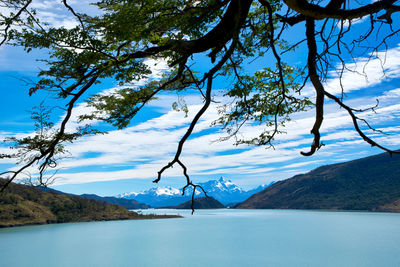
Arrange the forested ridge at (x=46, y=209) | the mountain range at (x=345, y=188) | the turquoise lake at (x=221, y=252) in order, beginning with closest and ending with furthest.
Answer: the turquoise lake at (x=221, y=252) < the forested ridge at (x=46, y=209) < the mountain range at (x=345, y=188)

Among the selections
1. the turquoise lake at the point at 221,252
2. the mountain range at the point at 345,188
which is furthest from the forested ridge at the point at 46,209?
the mountain range at the point at 345,188

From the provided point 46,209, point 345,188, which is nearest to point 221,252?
point 46,209

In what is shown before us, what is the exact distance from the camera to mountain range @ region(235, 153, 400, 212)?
14162cm

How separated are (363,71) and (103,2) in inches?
224

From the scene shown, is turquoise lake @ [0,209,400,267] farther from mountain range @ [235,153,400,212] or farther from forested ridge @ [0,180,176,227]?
mountain range @ [235,153,400,212]

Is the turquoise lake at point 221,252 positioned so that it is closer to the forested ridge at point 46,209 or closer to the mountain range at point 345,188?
the forested ridge at point 46,209

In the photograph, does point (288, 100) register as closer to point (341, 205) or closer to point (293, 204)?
point (341, 205)

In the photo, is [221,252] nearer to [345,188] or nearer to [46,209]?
[46,209]

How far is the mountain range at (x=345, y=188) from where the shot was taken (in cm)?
14162

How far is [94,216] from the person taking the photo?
11244 centimetres

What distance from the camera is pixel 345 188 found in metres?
162

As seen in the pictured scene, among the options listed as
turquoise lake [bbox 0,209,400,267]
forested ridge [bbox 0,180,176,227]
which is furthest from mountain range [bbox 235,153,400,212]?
forested ridge [bbox 0,180,176,227]

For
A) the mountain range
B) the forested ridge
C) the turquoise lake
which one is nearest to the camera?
the turquoise lake

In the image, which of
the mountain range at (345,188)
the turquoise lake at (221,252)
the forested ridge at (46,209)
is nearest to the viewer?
the turquoise lake at (221,252)
